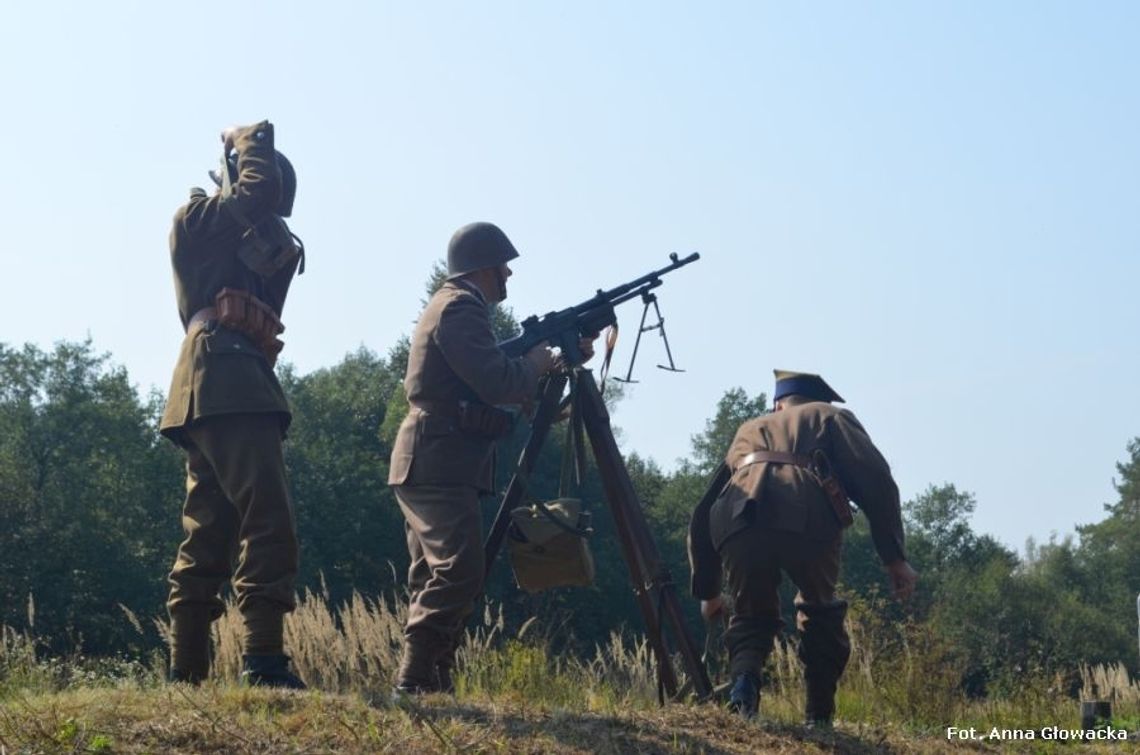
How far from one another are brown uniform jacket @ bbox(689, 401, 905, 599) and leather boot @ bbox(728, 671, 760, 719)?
26.0 inches

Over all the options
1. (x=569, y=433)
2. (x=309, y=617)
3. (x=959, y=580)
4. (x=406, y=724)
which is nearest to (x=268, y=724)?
(x=406, y=724)

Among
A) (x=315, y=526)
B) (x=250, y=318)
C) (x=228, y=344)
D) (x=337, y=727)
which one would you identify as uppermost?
(x=315, y=526)

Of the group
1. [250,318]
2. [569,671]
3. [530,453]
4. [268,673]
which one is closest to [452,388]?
[530,453]

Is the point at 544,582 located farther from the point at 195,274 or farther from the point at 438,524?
the point at 195,274

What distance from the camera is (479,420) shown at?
7.33m

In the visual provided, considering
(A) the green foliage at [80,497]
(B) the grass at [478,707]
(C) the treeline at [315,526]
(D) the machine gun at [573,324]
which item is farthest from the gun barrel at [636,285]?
(A) the green foliage at [80,497]

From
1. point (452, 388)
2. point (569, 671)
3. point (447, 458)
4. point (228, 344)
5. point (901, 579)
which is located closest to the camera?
point (228, 344)

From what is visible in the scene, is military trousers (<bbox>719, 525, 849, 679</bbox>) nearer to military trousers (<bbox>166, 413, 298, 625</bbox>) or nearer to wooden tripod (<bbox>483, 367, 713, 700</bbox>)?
wooden tripod (<bbox>483, 367, 713, 700</bbox>)

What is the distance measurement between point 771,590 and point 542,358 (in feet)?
5.00

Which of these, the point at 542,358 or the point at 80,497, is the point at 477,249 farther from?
the point at 80,497

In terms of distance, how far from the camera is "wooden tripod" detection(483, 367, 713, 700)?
7871 mm

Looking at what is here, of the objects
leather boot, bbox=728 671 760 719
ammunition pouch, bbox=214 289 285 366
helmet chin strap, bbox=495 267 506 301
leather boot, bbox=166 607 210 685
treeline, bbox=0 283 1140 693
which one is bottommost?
leather boot, bbox=728 671 760 719

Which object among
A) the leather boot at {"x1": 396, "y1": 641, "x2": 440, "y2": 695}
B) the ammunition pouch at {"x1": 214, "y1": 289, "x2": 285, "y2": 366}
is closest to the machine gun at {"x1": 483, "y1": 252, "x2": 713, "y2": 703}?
the leather boot at {"x1": 396, "y1": 641, "x2": 440, "y2": 695}

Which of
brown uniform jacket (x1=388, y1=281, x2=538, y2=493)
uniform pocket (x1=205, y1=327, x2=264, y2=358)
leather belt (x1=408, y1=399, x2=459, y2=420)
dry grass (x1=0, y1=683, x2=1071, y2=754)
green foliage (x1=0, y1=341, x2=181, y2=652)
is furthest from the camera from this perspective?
green foliage (x1=0, y1=341, x2=181, y2=652)
